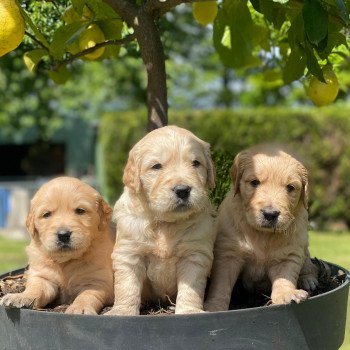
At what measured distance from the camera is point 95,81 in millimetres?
19172

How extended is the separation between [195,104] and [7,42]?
66.5ft

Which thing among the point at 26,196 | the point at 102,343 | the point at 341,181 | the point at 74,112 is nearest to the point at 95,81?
the point at 74,112

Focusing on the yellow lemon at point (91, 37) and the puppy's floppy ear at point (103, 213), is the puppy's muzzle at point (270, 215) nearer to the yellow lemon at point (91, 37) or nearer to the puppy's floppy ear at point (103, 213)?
the puppy's floppy ear at point (103, 213)

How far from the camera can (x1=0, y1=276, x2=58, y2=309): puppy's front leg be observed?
86.1 inches

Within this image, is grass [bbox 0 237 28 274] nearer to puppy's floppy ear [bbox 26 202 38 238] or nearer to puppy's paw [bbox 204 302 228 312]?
puppy's floppy ear [bbox 26 202 38 238]

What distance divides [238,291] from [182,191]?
28.0 inches

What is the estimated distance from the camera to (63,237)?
7.64ft

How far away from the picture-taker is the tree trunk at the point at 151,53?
2609 mm

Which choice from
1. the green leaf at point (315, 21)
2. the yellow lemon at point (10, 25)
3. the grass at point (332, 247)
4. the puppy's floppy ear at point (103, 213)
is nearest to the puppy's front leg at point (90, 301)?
the puppy's floppy ear at point (103, 213)

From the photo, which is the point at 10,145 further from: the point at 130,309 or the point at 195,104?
the point at 130,309

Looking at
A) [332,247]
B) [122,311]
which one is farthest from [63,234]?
[332,247]

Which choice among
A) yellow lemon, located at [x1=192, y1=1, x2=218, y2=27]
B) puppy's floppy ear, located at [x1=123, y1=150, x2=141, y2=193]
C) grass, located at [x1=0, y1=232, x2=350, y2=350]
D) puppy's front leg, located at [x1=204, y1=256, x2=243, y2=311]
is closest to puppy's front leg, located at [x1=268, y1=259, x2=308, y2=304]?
puppy's front leg, located at [x1=204, y1=256, x2=243, y2=311]

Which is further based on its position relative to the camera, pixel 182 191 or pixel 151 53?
pixel 151 53

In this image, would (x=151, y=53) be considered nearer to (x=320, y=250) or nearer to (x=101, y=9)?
(x=101, y=9)
